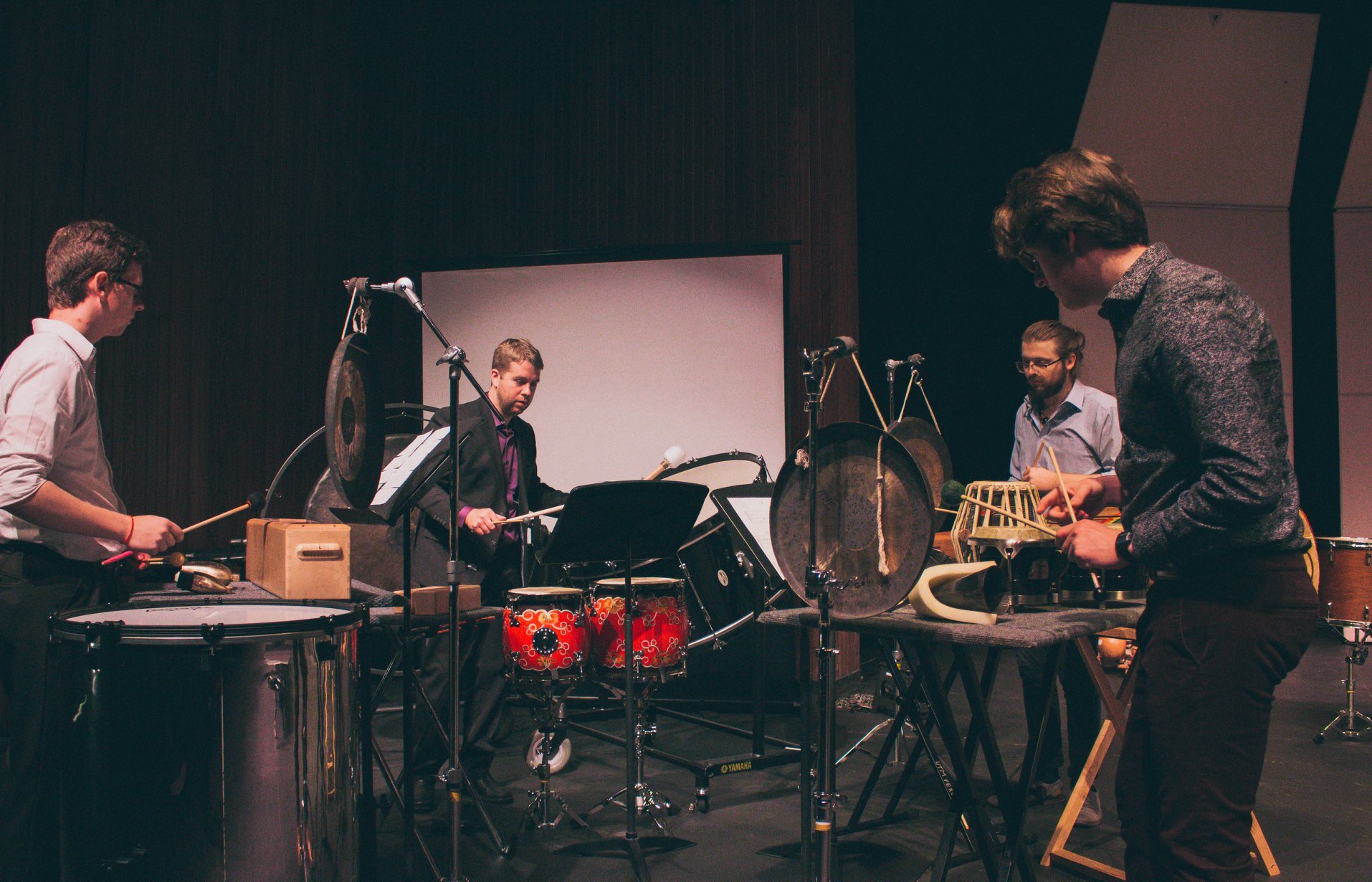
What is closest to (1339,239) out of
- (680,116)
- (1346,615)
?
(1346,615)

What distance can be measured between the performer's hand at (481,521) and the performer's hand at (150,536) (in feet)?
4.16

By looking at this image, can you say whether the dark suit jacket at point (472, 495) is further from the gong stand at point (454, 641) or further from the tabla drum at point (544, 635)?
the gong stand at point (454, 641)

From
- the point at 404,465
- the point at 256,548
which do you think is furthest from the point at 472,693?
the point at 404,465

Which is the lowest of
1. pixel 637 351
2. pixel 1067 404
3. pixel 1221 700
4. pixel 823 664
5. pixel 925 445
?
pixel 823 664

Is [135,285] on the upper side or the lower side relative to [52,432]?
upper

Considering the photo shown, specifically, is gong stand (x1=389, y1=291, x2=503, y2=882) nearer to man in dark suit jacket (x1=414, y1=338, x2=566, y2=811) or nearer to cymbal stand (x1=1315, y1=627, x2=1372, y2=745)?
man in dark suit jacket (x1=414, y1=338, x2=566, y2=811)

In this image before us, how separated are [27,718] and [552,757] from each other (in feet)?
7.42

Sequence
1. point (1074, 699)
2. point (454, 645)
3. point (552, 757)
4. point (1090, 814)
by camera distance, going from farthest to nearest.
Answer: point (552, 757) < point (1074, 699) < point (1090, 814) < point (454, 645)

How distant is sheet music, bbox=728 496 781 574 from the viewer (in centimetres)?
370

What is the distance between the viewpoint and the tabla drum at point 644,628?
3.59m

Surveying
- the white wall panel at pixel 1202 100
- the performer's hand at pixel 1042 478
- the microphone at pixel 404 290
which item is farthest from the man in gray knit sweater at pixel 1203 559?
the white wall panel at pixel 1202 100

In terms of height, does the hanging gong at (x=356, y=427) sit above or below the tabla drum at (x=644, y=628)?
above

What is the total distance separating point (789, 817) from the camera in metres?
3.75

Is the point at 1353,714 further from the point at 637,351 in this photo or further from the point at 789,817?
the point at 637,351
